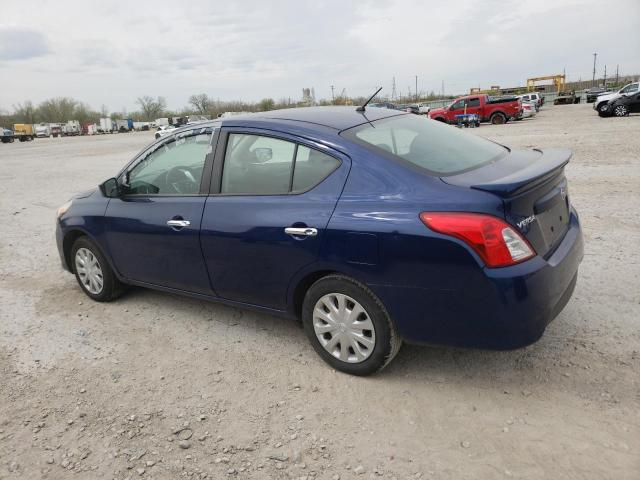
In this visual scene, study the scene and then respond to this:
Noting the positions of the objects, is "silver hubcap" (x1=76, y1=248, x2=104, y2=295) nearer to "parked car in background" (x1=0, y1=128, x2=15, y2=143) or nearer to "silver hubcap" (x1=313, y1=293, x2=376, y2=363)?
"silver hubcap" (x1=313, y1=293, x2=376, y2=363)

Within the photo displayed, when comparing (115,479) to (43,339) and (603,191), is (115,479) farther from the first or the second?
(603,191)

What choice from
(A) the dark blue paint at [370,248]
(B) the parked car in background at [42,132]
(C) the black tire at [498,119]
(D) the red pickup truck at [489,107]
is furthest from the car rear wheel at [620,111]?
(B) the parked car in background at [42,132]

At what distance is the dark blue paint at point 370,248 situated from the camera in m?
2.60

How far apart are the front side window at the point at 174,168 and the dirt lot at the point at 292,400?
1.11 m

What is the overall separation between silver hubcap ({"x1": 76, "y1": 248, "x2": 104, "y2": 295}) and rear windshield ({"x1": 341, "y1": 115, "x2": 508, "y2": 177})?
277 cm

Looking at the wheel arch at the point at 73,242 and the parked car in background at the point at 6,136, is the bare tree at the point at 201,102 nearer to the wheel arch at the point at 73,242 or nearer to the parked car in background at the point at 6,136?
the parked car in background at the point at 6,136

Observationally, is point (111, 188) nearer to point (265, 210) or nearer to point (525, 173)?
point (265, 210)

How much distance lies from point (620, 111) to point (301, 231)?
28.0 metres

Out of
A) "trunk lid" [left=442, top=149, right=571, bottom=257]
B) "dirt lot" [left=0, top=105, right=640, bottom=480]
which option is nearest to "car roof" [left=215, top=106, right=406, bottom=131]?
"trunk lid" [left=442, top=149, right=571, bottom=257]

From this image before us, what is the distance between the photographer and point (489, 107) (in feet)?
96.6

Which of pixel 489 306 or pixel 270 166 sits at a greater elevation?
pixel 270 166

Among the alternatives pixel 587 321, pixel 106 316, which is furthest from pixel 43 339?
pixel 587 321

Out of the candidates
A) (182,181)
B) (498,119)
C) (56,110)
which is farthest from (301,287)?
(56,110)

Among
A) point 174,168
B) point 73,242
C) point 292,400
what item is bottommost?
point 292,400
